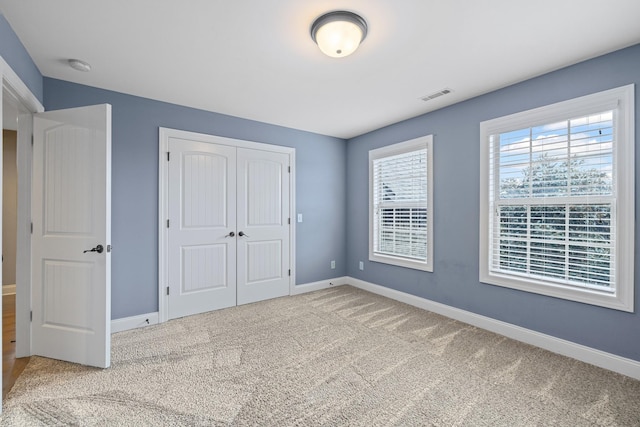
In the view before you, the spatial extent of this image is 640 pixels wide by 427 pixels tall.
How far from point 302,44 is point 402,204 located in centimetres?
256

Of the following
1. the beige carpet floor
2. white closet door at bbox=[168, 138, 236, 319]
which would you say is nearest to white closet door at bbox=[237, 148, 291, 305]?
white closet door at bbox=[168, 138, 236, 319]

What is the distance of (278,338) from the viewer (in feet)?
9.57

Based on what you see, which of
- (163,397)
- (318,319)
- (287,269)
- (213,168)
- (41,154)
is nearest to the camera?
(163,397)

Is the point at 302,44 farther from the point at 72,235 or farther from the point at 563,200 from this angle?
the point at 563,200

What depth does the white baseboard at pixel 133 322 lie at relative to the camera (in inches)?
121

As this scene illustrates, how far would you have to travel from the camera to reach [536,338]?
8.90 ft

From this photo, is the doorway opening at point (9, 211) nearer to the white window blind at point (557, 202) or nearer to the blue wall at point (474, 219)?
the blue wall at point (474, 219)

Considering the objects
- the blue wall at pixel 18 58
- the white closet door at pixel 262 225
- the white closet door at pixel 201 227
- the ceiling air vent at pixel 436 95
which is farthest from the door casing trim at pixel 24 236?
the ceiling air vent at pixel 436 95

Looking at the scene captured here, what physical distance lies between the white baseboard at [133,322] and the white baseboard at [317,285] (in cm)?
181

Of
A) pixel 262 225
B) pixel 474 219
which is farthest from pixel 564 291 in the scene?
pixel 262 225

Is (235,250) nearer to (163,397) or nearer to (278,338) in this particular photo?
(278,338)

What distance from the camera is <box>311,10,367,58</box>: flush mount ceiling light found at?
1897 millimetres

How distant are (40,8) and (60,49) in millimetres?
529

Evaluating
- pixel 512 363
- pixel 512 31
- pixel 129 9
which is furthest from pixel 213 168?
pixel 512 363
